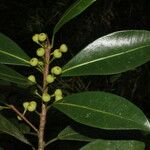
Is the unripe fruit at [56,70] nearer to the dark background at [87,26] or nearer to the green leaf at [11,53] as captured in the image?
the green leaf at [11,53]

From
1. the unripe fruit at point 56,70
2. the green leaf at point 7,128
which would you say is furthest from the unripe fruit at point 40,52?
the green leaf at point 7,128

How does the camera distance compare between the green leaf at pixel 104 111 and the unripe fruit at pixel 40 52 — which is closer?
the green leaf at pixel 104 111

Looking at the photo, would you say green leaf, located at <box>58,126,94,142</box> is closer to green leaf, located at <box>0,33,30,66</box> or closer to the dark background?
green leaf, located at <box>0,33,30,66</box>

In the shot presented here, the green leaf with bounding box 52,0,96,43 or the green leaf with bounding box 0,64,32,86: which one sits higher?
the green leaf with bounding box 52,0,96,43

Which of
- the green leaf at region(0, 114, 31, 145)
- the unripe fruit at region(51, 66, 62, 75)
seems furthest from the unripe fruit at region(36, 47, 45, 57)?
the green leaf at region(0, 114, 31, 145)

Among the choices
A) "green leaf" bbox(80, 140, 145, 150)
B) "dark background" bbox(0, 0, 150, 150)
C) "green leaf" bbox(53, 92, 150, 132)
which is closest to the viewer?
"green leaf" bbox(53, 92, 150, 132)

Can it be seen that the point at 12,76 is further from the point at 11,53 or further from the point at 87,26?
the point at 87,26
